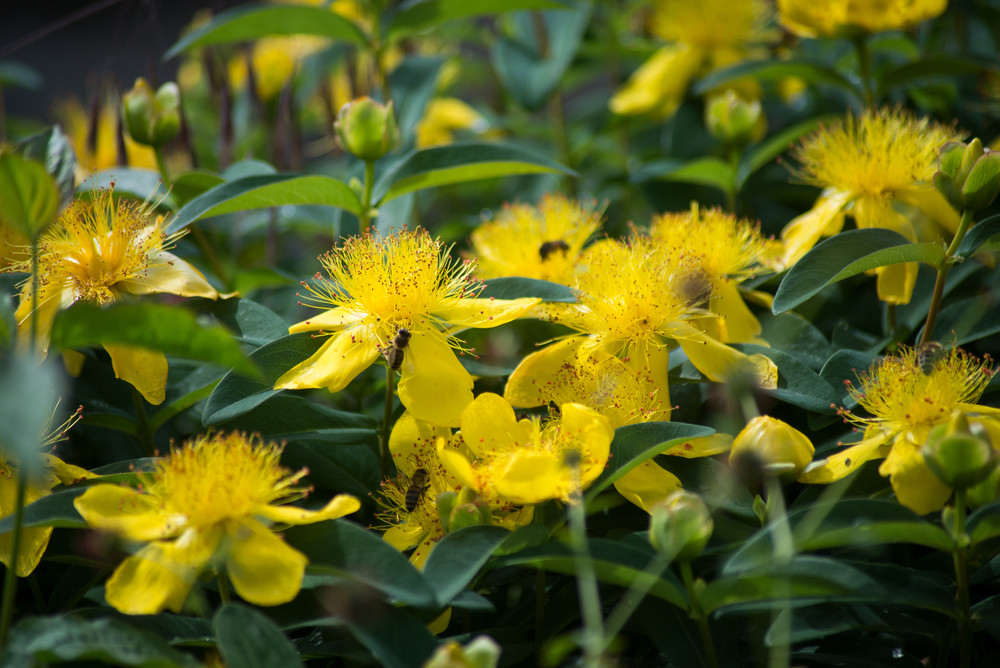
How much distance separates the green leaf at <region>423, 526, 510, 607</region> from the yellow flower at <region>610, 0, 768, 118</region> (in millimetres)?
835

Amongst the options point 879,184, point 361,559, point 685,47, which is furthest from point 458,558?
point 685,47

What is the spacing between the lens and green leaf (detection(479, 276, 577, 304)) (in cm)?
66

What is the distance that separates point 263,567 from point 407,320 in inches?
9.7

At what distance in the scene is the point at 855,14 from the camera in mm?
952

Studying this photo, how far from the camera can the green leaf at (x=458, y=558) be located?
495 millimetres

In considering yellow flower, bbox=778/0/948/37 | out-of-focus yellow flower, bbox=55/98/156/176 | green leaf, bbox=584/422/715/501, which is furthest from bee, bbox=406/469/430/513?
yellow flower, bbox=778/0/948/37

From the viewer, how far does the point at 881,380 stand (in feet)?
2.06

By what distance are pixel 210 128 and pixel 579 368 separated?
1206 mm

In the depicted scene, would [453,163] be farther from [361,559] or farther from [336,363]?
[361,559]

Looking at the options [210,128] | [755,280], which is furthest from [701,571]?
[210,128]

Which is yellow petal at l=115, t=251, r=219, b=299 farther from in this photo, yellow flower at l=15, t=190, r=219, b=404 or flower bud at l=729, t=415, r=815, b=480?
flower bud at l=729, t=415, r=815, b=480

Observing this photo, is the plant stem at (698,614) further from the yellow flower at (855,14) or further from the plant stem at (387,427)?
the yellow flower at (855,14)

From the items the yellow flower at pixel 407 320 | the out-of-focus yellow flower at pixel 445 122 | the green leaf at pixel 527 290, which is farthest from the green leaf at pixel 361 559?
the out-of-focus yellow flower at pixel 445 122

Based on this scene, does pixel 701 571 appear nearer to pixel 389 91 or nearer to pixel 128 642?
pixel 128 642
